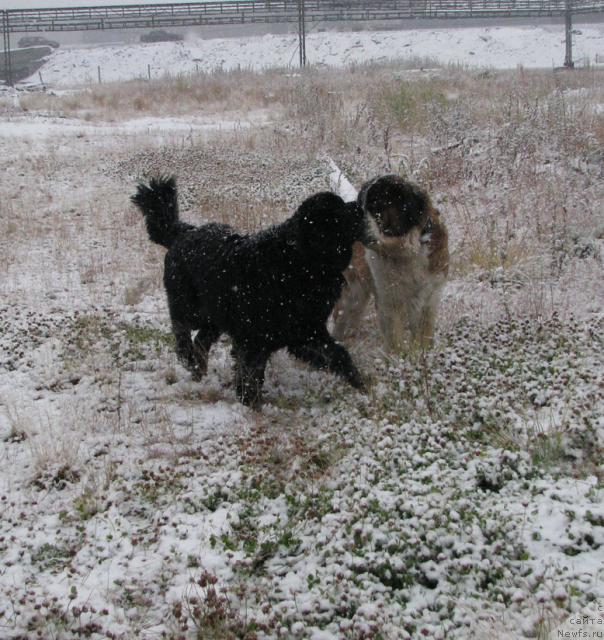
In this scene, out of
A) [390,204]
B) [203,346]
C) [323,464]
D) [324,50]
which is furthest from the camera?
[324,50]

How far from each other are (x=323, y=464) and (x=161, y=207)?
2.62 meters

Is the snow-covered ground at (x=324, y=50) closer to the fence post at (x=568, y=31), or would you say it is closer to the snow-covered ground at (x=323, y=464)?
the fence post at (x=568, y=31)

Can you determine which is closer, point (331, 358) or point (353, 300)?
point (331, 358)

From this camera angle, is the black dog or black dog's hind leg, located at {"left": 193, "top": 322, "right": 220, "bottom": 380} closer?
the black dog

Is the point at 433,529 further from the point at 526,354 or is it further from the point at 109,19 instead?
the point at 109,19

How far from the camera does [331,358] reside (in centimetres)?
439

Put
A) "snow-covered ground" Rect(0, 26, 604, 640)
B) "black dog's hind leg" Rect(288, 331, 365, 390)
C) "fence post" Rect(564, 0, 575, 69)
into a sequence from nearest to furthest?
"snow-covered ground" Rect(0, 26, 604, 640) < "black dog's hind leg" Rect(288, 331, 365, 390) < "fence post" Rect(564, 0, 575, 69)

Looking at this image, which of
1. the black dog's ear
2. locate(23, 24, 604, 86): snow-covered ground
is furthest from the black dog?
locate(23, 24, 604, 86): snow-covered ground

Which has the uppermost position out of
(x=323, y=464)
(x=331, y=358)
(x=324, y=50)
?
(x=324, y=50)

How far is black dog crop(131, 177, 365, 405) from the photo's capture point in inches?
163

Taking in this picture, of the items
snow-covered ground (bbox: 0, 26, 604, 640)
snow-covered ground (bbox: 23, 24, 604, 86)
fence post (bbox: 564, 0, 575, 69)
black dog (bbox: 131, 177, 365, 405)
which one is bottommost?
snow-covered ground (bbox: 0, 26, 604, 640)

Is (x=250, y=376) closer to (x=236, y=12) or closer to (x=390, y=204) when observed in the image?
(x=390, y=204)

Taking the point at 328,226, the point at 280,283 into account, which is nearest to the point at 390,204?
the point at 328,226

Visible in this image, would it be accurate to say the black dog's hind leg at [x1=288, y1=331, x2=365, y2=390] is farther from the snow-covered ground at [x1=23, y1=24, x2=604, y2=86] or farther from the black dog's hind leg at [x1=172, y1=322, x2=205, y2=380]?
the snow-covered ground at [x1=23, y1=24, x2=604, y2=86]
